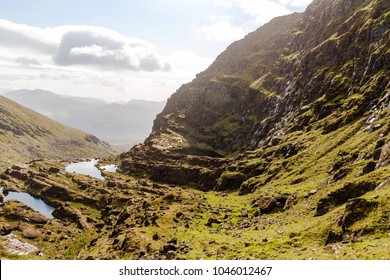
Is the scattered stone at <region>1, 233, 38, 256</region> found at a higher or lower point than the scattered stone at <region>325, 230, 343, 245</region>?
lower

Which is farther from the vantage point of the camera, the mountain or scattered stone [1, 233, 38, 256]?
scattered stone [1, 233, 38, 256]

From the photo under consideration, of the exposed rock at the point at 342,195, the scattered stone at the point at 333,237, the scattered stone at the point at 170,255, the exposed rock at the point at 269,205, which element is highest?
the exposed rock at the point at 342,195

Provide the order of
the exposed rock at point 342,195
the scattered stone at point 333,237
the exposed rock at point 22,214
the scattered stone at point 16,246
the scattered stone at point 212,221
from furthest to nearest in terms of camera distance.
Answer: the exposed rock at point 22,214, the scattered stone at point 16,246, the scattered stone at point 212,221, the exposed rock at point 342,195, the scattered stone at point 333,237

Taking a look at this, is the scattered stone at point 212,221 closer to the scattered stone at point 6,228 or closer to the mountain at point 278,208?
the mountain at point 278,208

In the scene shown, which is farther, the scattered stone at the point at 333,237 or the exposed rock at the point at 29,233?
the exposed rock at the point at 29,233

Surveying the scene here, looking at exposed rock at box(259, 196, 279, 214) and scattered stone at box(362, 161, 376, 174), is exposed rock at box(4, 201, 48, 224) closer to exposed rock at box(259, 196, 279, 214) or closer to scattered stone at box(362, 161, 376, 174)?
exposed rock at box(259, 196, 279, 214)

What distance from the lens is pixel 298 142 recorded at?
173125mm

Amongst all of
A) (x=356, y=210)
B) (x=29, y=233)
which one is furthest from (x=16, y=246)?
(x=356, y=210)

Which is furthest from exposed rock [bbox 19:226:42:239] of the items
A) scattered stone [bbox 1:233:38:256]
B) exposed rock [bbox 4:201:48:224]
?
exposed rock [bbox 4:201:48:224]

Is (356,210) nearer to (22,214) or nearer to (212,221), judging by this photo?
(212,221)

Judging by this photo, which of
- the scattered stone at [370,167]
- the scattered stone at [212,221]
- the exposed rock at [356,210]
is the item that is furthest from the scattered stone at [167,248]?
the scattered stone at [370,167]
